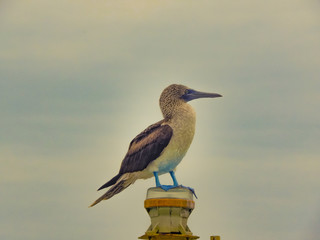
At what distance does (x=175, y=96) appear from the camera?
912 inches

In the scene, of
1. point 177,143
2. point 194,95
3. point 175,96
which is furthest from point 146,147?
point 194,95

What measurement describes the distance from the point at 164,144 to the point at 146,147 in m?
0.64

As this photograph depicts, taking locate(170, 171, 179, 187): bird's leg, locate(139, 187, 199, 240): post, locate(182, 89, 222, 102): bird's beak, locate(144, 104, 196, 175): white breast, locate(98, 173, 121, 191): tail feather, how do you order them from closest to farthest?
locate(139, 187, 199, 240): post
locate(144, 104, 196, 175): white breast
locate(170, 171, 179, 187): bird's leg
locate(98, 173, 121, 191): tail feather
locate(182, 89, 222, 102): bird's beak

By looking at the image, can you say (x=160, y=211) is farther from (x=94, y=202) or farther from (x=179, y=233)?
(x=94, y=202)

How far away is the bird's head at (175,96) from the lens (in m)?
23.1

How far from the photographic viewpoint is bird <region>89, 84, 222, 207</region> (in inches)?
893

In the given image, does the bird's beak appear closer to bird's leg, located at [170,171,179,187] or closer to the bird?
the bird

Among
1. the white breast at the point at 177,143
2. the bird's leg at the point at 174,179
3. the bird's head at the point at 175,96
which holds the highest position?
the bird's head at the point at 175,96

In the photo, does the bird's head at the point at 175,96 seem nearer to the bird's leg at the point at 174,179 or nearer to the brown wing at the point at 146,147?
the brown wing at the point at 146,147

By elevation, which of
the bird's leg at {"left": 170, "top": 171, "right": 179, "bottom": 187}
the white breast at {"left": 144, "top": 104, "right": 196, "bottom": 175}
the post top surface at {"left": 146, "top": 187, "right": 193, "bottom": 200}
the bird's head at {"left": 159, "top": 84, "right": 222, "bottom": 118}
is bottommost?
the post top surface at {"left": 146, "top": 187, "right": 193, "bottom": 200}

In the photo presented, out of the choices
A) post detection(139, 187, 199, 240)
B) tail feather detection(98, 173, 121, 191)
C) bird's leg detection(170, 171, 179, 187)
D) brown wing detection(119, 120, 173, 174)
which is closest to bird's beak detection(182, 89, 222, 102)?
brown wing detection(119, 120, 173, 174)

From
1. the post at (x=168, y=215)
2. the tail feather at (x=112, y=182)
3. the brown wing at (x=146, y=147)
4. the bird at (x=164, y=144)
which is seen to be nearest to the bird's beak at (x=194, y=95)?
the bird at (x=164, y=144)

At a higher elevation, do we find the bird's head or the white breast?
the bird's head

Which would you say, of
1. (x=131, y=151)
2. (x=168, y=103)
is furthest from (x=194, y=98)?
(x=131, y=151)
